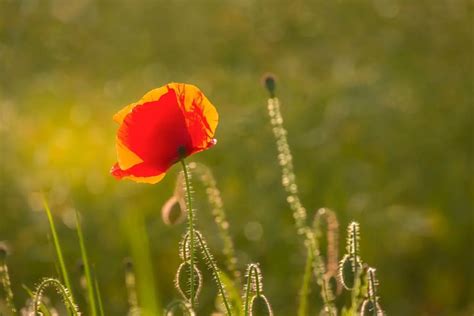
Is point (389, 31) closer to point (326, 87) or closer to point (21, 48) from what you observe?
point (326, 87)

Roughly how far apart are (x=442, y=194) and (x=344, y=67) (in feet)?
3.86

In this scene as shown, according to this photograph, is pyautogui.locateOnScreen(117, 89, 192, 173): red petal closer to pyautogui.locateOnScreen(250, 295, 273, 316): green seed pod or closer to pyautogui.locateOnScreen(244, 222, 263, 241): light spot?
pyautogui.locateOnScreen(250, 295, 273, 316): green seed pod

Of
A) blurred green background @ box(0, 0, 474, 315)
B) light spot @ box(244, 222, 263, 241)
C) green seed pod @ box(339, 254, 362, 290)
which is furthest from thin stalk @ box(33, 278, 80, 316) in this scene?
light spot @ box(244, 222, 263, 241)

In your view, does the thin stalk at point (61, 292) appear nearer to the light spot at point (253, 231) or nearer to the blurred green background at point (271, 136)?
the blurred green background at point (271, 136)

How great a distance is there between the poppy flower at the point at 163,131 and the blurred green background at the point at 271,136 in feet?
5.55

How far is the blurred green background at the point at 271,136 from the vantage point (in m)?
3.70

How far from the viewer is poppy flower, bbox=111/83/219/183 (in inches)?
63.1

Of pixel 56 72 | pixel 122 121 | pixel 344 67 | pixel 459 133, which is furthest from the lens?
pixel 56 72

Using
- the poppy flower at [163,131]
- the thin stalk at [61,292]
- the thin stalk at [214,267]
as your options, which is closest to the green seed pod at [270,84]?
the poppy flower at [163,131]

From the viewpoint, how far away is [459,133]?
446 centimetres

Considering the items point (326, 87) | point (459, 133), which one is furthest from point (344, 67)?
→ point (459, 133)

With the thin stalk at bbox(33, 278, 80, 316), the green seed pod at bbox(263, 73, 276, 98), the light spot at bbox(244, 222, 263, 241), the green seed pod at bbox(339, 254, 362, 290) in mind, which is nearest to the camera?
the thin stalk at bbox(33, 278, 80, 316)

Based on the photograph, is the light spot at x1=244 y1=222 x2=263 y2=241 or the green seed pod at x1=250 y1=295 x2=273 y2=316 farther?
the light spot at x1=244 y1=222 x2=263 y2=241

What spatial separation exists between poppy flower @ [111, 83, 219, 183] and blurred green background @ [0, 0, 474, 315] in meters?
1.69
